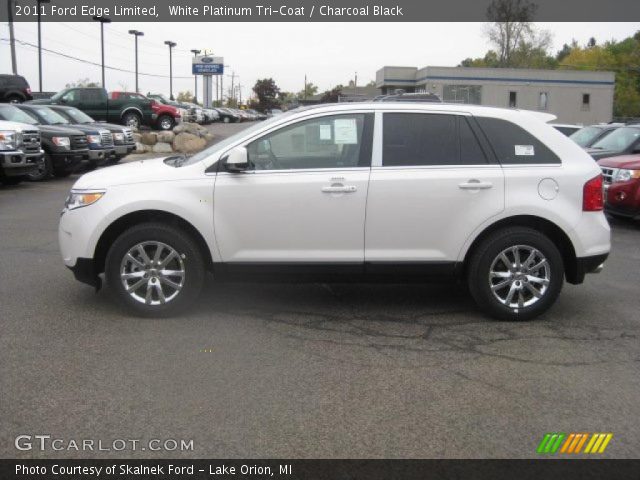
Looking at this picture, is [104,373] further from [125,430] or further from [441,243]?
[441,243]

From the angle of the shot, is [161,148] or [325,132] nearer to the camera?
[325,132]

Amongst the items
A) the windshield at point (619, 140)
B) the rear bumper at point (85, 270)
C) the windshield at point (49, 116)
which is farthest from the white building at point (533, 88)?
the rear bumper at point (85, 270)

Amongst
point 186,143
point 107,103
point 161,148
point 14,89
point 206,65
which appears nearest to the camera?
point 161,148

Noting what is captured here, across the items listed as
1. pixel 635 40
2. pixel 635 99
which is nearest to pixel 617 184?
pixel 635 99

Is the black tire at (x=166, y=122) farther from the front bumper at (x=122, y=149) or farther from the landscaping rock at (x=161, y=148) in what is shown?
the front bumper at (x=122, y=149)

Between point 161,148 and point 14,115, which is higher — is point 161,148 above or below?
below

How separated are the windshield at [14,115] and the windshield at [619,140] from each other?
13.4 meters

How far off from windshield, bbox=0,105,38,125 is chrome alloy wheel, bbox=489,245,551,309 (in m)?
14.7

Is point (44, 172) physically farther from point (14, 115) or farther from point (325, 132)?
point (325, 132)

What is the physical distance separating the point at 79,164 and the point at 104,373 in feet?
46.9

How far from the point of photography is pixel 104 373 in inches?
181

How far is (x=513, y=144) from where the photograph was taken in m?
5.96
